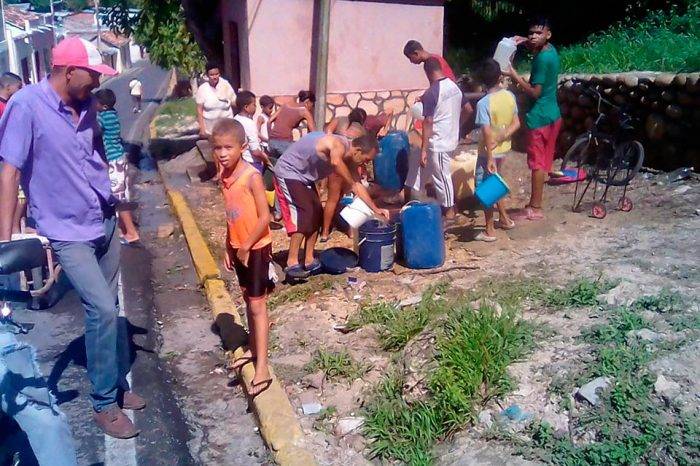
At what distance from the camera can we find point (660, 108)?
8938 mm

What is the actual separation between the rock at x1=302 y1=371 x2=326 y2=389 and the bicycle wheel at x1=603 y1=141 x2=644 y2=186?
427 cm

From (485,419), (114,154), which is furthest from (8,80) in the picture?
(485,419)

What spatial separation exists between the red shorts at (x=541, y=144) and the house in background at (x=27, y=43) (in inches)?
1275

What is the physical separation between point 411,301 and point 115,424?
2409mm

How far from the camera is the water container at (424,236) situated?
679cm

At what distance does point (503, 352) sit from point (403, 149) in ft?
15.9

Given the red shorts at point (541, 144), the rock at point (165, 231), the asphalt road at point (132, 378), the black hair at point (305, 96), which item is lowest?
the rock at point (165, 231)

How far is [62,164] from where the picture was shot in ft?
14.1

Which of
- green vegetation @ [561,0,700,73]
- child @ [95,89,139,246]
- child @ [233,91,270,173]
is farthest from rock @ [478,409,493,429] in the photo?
green vegetation @ [561,0,700,73]

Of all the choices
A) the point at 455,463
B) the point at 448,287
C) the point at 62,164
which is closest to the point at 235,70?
the point at 448,287

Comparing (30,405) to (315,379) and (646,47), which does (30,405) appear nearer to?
(315,379)

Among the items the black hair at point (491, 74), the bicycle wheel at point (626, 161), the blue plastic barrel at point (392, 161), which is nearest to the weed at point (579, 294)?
the black hair at point (491, 74)

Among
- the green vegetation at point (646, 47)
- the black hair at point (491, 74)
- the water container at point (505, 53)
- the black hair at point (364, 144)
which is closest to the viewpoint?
the black hair at point (364, 144)

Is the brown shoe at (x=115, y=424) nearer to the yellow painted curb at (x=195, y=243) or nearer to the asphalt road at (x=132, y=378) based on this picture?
the asphalt road at (x=132, y=378)
